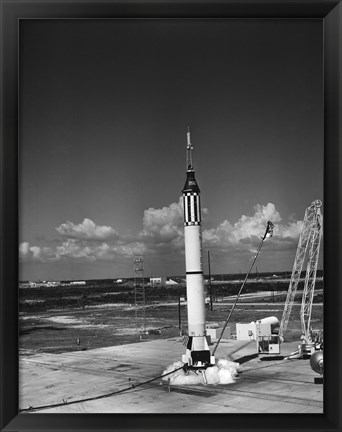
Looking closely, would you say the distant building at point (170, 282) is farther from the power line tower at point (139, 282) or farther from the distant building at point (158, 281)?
the power line tower at point (139, 282)

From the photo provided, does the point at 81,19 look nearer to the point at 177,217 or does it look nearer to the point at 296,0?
the point at 296,0

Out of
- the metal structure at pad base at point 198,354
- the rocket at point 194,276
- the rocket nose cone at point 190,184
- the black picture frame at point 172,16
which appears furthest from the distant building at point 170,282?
the black picture frame at point 172,16

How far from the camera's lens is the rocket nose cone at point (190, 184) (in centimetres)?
1119

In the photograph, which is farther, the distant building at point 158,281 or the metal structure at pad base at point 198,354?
the metal structure at pad base at point 198,354

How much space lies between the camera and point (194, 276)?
460 inches

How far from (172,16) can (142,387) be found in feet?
24.5

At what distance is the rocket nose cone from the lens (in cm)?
1119

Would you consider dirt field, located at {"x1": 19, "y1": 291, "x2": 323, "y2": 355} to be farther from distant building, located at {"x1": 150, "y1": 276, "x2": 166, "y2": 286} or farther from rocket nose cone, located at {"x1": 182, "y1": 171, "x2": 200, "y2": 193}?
rocket nose cone, located at {"x1": 182, "y1": 171, "x2": 200, "y2": 193}

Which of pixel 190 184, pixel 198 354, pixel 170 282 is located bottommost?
pixel 198 354

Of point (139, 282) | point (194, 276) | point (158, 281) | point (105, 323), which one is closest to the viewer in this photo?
point (139, 282)

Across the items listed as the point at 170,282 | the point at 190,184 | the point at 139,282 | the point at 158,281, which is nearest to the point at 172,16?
the point at 190,184

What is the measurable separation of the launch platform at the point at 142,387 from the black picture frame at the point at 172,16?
442 mm

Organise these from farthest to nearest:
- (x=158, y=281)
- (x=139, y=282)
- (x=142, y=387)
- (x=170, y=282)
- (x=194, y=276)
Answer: (x=170, y=282)
(x=194, y=276)
(x=158, y=281)
(x=139, y=282)
(x=142, y=387)

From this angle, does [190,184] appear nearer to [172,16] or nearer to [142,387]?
[172,16]
